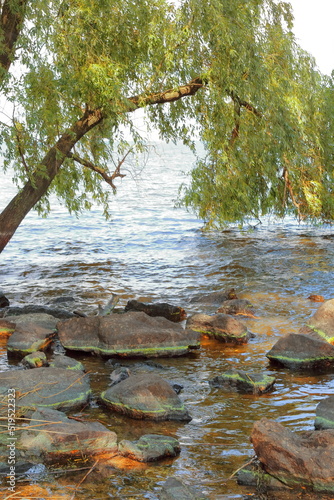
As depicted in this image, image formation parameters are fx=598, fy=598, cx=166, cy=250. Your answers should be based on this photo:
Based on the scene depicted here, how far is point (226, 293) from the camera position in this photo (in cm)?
1155

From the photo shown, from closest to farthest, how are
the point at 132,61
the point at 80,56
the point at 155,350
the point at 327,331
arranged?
the point at 155,350 → the point at 327,331 → the point at 80,56 → the point at 132,61

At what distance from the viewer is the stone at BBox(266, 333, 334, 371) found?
7.35 meters

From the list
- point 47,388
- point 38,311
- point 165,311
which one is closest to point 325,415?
point 47,388

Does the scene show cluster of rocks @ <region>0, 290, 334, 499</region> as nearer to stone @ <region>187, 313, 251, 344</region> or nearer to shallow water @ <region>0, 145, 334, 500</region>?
stone @ <region>187, 313, 251, 344</region>

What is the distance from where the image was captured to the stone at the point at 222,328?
8.55 meters

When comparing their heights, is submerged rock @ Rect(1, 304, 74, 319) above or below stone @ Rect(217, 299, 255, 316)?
above

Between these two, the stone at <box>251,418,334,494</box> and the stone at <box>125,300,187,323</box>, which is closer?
the stone at <box>251,418,334,494</box>

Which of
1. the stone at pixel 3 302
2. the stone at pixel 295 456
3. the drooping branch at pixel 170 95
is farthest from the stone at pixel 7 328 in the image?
the stone at pixel 295 456

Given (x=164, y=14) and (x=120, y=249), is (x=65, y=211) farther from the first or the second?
(x=164, y=14)

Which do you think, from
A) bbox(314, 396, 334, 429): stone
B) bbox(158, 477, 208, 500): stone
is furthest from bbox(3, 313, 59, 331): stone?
bbox(158, 477, 208, 500): stone

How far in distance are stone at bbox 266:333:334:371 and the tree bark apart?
230 inches

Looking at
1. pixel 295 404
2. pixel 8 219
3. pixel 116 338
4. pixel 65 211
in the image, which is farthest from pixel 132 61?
pixel 65 211

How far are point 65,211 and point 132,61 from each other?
66.0ft

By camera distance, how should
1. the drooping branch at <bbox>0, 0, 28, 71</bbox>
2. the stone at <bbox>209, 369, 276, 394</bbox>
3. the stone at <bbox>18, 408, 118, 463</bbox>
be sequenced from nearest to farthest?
the stone at <bbox>18, 408, 118, 463</bbox>, the stone at <bbox>209, 369, 276, 394</bbox>, the drooping branch at <bbox>0, 0, 28, 71</bbox>
